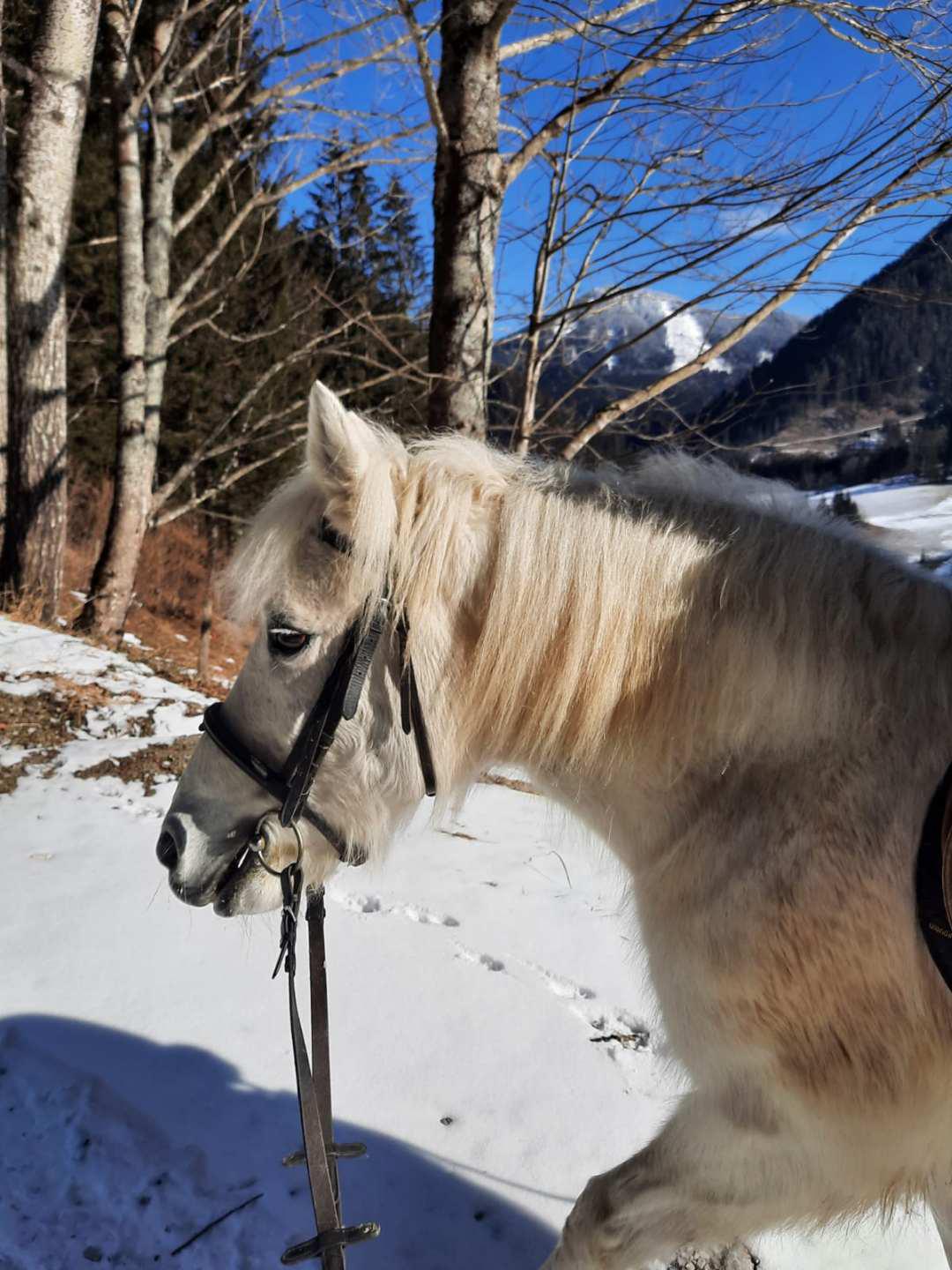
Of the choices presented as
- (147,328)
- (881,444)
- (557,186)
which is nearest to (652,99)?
(557,186)

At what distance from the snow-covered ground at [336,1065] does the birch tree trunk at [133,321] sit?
4.41 m

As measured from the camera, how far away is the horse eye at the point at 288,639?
159 centimetres

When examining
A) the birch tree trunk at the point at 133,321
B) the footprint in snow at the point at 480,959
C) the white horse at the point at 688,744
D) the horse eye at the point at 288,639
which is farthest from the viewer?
the birch tree trunk at the point at 133,321

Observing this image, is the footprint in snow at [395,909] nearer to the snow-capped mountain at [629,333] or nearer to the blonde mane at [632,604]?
the blonde mane at [632,604]

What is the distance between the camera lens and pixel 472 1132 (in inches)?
83.0

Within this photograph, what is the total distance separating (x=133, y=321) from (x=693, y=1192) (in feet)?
25.6

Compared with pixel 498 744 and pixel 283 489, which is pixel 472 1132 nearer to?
pixel 498 744

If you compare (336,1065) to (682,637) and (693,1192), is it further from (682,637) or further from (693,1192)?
(682,637)

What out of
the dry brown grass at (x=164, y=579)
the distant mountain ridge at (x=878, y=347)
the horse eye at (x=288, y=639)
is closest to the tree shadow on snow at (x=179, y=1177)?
the horse eye at (x=288, y=639)

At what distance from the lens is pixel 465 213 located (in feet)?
13.6

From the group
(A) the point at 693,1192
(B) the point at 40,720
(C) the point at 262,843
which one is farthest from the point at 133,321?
(A) the point at 693,1192

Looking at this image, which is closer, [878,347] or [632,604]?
[632,604]

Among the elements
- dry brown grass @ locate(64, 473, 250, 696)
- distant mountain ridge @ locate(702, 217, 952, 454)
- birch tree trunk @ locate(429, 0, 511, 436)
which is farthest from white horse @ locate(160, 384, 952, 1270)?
dry brown grass @ locate(64, 473, 250, 696)

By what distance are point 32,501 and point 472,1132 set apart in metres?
6.57
